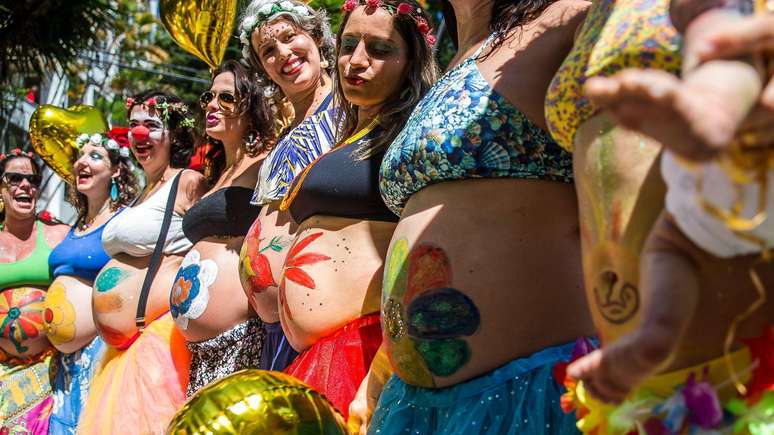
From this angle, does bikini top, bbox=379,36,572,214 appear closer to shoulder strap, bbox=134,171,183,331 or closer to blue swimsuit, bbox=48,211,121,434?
shoulder strap, bbox=134,171,183,331

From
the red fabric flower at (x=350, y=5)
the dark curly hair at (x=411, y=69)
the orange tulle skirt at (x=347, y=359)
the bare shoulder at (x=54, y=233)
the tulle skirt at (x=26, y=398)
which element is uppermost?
the red fabric flower at (x=350, y=5)

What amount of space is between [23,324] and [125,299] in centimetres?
157

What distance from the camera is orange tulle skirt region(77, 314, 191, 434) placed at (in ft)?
13.7

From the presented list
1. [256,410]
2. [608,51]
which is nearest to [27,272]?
[256,410]

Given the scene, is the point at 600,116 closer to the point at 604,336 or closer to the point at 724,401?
the point at 604,336

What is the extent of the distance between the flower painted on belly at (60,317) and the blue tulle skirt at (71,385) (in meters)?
0.16

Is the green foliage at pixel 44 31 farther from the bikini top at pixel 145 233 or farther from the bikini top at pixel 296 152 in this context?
the bikini top at pixel 296 152

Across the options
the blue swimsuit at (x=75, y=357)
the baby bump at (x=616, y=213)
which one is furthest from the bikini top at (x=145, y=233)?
the baby bump at (x=616, y=213)

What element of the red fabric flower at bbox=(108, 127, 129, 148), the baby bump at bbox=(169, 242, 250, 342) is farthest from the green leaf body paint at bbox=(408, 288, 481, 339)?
the red fabric flower at bbox=(108, 127, 129, 148)

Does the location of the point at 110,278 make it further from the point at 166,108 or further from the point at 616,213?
the point at 616,213

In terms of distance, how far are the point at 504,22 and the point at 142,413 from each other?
256 cm

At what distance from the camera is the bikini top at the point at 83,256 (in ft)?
16.9

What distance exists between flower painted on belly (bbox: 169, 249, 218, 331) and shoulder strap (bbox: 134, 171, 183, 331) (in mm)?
568

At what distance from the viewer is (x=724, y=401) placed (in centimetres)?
142
